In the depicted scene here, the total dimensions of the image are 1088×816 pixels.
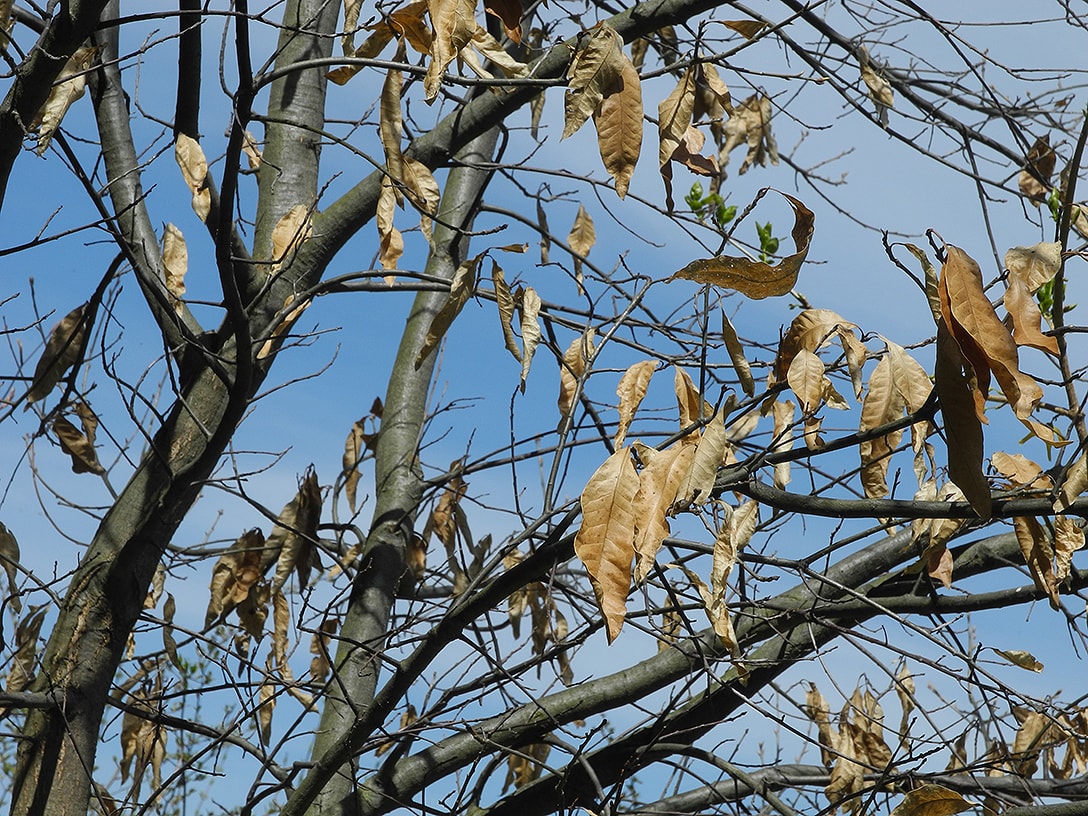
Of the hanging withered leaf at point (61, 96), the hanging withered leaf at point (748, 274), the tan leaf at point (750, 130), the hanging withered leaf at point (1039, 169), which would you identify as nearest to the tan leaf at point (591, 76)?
the hanging withered leaf at point (748, 274)

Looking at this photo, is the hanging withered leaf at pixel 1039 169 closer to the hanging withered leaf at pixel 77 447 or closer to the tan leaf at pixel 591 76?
the tan leaf at pixel 591 76

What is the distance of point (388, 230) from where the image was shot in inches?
80.6

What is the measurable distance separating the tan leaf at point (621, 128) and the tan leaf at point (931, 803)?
1.06 meters

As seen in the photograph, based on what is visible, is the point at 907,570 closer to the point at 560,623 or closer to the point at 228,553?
the point at 560,623

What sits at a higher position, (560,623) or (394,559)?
(394,559)

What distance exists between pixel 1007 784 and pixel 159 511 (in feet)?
7.09

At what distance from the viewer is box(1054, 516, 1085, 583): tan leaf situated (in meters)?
1.67

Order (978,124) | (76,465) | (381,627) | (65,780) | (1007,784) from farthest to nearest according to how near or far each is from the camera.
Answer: (978,124), (381,627), (76,465), (1007,784), (65,780)

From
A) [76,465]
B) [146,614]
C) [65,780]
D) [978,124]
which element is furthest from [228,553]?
[978,124]

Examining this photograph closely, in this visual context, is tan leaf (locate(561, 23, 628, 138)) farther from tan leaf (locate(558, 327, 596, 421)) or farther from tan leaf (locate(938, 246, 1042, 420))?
tan leaf (locate(938, 246, 1042, 420))

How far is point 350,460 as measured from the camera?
135 inches

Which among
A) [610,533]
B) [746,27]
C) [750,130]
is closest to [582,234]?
[750,130]

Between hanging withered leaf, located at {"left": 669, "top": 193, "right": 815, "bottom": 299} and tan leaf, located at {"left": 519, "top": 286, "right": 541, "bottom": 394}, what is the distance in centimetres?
49

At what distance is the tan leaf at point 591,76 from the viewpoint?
152 cm
